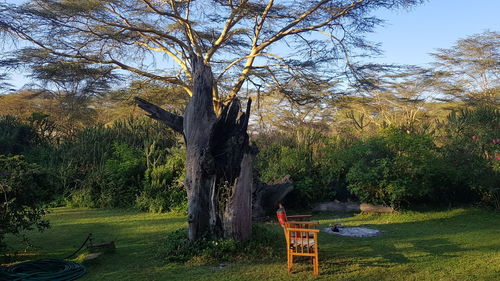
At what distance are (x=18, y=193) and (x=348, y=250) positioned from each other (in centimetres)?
470

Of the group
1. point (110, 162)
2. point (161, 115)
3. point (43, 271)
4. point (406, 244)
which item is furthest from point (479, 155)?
point (110, 162)

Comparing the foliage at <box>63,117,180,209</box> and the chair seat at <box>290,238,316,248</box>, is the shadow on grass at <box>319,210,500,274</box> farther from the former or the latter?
the foliage at <box>63,117,180,209</box>

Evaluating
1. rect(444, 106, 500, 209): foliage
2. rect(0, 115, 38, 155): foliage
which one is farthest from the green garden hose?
rect(0, 115, 38, 155): foliage

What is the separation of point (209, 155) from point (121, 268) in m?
1.92

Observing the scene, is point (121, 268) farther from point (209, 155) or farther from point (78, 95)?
point (78, 95)

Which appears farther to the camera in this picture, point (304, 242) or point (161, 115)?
point (161, 115)

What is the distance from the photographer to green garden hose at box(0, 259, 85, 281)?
5070 mm

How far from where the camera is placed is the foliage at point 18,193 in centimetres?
570

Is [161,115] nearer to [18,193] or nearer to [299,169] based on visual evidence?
[18,193]

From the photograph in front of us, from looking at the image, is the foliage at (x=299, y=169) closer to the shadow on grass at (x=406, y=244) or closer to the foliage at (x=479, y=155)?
the shadow on grass at (x=406, y=244)

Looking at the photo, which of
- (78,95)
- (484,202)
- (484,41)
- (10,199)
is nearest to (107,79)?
(78,95)

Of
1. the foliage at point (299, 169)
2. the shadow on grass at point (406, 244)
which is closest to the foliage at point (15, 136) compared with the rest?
the foliage at point (299, 169)

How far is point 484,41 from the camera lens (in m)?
24.2

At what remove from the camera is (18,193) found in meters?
5.84
